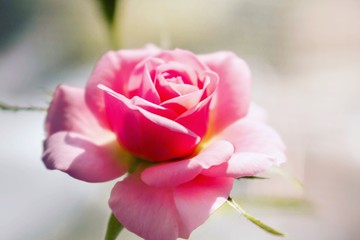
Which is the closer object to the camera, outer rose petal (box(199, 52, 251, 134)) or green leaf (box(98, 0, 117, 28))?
outer rose petal (box(199, 52, 251, 134))

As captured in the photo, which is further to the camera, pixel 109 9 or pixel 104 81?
pixel 109 9

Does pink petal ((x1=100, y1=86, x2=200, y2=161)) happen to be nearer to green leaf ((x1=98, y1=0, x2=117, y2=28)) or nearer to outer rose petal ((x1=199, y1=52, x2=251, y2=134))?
outer rose petal ((x1=199, y1=52, x2=251, y2=134))

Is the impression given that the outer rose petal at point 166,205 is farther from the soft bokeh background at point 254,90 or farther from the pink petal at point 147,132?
the soft bokeh background at point 254,90

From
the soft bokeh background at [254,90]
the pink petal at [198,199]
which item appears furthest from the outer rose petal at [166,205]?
the soft bokeh background at [254,90]

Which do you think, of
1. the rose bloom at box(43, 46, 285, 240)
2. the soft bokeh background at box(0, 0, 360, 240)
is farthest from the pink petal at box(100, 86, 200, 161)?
the soft bokeh background at box(0, 0, 360, 240)

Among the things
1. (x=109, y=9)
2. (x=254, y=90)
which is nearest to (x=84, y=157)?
(x=109, y=9)

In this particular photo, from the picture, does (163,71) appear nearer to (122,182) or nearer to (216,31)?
(122,182)

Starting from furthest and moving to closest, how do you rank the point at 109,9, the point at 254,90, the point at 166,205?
the point at 254,90 → the point at 109,9 → the point at 166,205

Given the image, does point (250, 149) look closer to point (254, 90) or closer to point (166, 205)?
point (166, 205)
